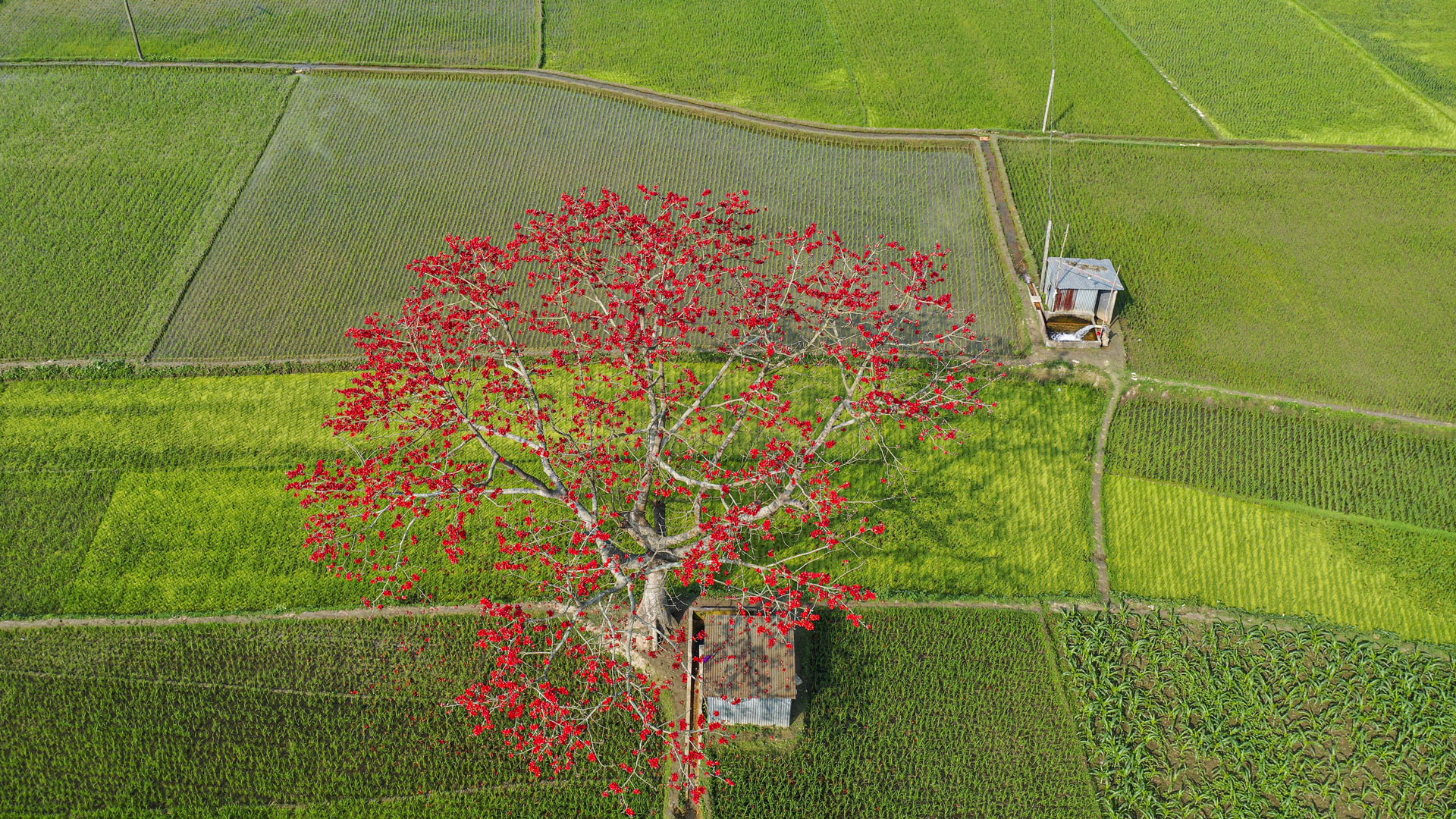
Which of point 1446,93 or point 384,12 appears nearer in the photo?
point 1446,93

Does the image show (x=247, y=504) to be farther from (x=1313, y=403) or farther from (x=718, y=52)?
(x=1313, y=403)

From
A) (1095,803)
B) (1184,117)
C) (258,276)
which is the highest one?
(1184,117)

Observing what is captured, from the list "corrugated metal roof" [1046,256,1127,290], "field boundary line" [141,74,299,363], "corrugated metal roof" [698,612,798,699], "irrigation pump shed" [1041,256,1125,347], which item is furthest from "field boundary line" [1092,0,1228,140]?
"field boundary line" [141,74,299,363]

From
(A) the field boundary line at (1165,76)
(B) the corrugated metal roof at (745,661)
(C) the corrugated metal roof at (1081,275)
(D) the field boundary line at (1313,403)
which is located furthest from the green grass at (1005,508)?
(A) the field boundary line at (1165,76)

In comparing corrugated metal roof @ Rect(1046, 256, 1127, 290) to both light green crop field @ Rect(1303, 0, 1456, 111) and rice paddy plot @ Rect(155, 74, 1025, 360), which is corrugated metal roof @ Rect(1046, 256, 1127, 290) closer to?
rice paddy plot @ Rect(155, 74, 1025, 360)

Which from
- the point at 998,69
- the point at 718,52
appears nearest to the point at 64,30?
the point at 718,52

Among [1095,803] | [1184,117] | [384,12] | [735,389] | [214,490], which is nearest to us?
[1095,803]

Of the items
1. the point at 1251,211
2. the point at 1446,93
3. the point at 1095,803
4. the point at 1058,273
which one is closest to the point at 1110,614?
the point at 1095,803

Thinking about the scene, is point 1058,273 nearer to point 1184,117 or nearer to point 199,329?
point 1184,117
